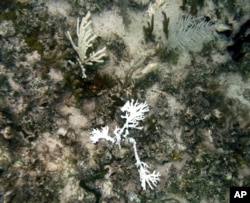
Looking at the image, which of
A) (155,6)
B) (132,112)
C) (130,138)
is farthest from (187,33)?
(130,138)

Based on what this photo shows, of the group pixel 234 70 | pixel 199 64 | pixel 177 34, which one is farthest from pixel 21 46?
pixel 234 70

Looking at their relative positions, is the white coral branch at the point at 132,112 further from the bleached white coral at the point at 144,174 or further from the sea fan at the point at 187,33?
the sea fan at the point at 187,33

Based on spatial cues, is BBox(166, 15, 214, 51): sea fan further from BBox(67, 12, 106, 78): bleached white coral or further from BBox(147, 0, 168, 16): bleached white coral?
BBox(67, 12, 106, 78): bleached white coral

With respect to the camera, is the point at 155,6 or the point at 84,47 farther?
the point at 155,6

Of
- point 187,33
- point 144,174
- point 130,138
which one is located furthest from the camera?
point 187,33

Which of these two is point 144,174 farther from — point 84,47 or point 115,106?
point 84,47

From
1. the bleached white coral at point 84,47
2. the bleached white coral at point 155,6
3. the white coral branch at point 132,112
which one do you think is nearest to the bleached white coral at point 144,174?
the white coral branch at point 132,112

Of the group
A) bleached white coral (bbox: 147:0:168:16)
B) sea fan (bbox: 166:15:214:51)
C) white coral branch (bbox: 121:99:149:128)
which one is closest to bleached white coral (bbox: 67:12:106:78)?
white coral branch (bbox: 121:99:149:128)
